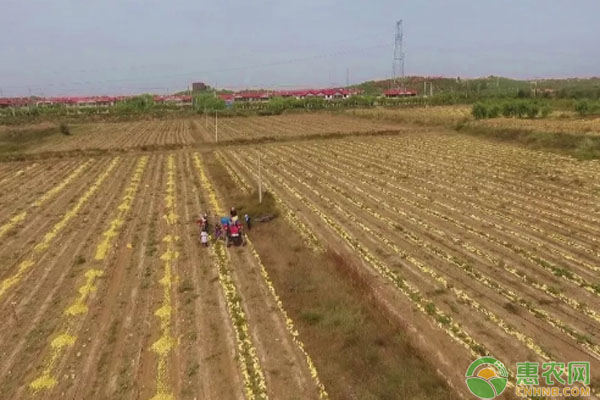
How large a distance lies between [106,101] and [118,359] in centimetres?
16905

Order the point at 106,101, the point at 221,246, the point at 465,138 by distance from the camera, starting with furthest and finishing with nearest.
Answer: the point at 106,101 < the point at 465,138 < the point at 221,246

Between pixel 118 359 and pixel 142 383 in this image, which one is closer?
pixel 142 383

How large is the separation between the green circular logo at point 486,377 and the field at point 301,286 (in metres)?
0.22

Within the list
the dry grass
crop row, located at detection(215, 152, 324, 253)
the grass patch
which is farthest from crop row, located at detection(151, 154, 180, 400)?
the grass patch

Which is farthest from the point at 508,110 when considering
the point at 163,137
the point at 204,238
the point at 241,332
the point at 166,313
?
the point at 166,313

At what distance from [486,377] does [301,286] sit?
6.23 meters

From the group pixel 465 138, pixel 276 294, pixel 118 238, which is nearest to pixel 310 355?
pixel 276 294

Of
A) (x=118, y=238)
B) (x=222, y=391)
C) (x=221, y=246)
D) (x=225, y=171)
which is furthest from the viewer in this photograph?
(x=225, y=171)

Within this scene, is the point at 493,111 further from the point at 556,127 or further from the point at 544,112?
the point at 556,127

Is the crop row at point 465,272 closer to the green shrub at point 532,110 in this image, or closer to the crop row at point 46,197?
the crop row at point 46,197

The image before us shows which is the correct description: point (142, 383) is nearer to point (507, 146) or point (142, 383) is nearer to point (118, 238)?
point (118, 238)

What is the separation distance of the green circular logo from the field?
0.73ft

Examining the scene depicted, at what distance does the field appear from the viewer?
991 cm

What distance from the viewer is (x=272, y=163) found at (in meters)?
37.0
